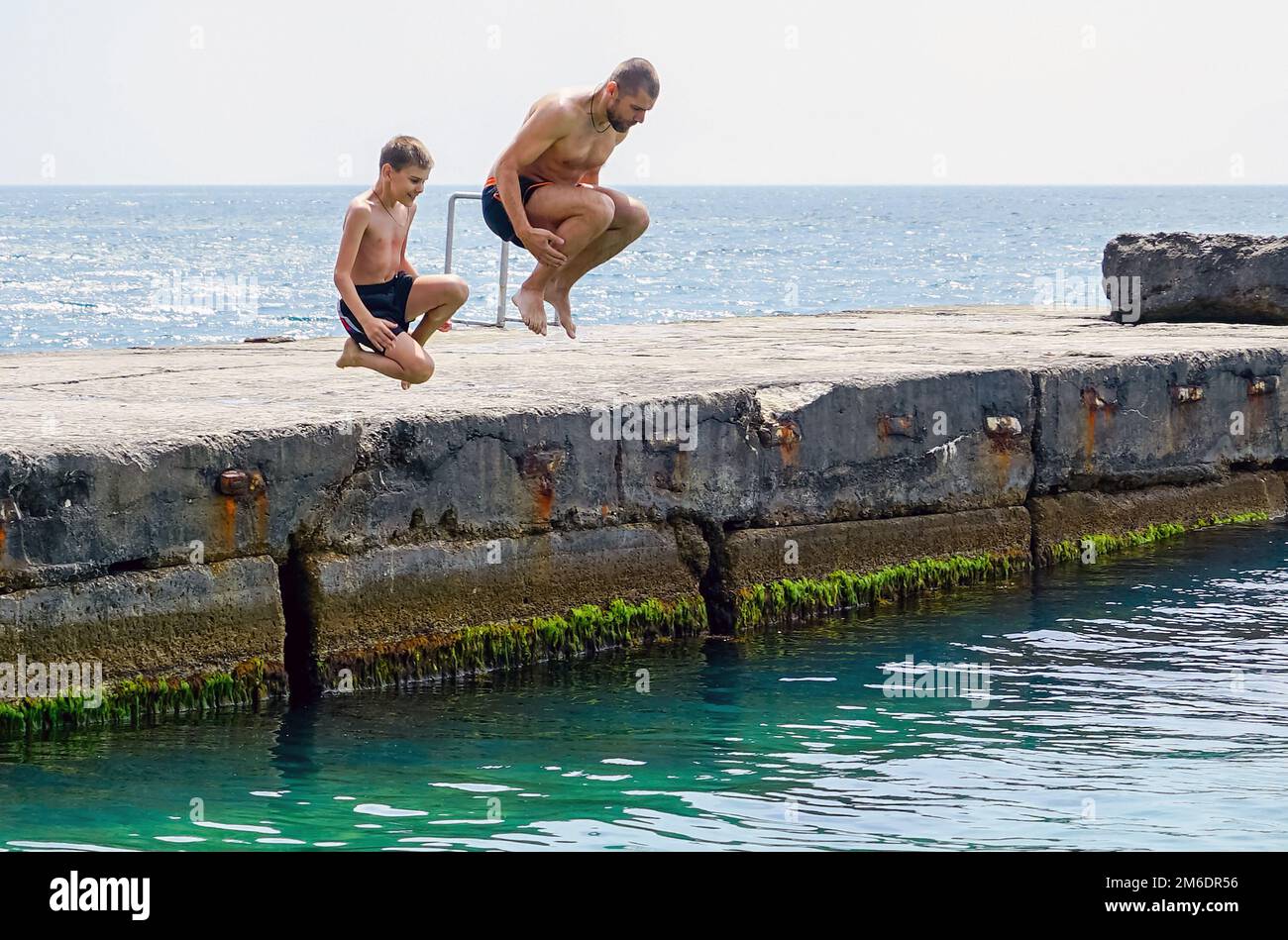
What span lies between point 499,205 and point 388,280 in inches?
22.6

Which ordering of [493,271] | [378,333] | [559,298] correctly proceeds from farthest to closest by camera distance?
[493,271] < [559,298] < [378,333]

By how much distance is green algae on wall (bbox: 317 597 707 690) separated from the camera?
24.5 ft

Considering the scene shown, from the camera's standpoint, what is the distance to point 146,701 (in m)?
6.85

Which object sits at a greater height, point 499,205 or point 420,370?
point 499,205

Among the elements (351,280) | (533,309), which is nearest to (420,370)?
(351,280)

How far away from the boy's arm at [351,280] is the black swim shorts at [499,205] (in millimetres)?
543

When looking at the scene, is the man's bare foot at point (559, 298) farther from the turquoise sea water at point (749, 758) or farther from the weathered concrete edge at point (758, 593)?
the turquoise sea water at point (749, 758)

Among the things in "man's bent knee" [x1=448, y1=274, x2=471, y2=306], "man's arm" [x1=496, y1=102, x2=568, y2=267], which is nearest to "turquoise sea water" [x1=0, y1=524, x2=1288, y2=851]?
"man's bent knee" [x1=448, y1=274, x2=471, y2=306]

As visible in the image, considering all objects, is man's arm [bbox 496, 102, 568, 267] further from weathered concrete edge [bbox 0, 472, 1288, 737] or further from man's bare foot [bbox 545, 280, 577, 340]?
weathered concrete edge [bbox 0, 472, 1288, 737]

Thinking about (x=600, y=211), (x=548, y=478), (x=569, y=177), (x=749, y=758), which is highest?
(x=569, y=177)

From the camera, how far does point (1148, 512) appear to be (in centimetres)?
1059

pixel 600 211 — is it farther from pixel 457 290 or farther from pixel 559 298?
pixel 457 290
